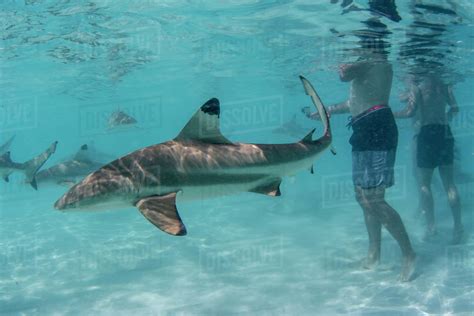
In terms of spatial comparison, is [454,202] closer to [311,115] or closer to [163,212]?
[311,115]

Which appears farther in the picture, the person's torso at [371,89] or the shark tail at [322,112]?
the person's torso at [371,89]

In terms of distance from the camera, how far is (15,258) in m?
13.1

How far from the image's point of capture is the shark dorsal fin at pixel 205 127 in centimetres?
394

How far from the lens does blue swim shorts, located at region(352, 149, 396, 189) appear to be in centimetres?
852

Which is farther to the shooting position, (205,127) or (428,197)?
(428,197)

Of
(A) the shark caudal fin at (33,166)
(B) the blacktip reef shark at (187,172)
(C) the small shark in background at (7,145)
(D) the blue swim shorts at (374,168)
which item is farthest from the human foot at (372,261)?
(C) the small shark in background at (7,145)

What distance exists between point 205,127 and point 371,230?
649 cm

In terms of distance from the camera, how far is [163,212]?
3.39 metres

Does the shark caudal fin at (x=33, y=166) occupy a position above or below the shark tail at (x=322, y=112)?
below

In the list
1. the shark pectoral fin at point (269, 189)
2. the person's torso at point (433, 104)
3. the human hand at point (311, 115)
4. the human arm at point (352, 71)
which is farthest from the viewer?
the person's torso at point (433, 104)

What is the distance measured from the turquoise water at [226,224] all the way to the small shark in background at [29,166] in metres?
0.89

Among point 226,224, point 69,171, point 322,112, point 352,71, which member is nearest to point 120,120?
point 69,171

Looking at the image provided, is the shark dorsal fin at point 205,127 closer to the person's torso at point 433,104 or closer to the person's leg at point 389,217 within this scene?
the person's leg at point 389,217

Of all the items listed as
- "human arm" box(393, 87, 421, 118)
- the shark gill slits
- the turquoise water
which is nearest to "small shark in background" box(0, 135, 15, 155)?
the turquoise water
